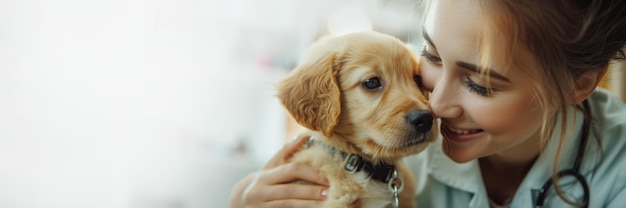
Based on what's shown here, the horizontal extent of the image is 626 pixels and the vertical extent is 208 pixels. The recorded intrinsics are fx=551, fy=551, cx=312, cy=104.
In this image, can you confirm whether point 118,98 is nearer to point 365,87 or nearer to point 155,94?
point 155,94

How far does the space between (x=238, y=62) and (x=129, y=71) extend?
71cm

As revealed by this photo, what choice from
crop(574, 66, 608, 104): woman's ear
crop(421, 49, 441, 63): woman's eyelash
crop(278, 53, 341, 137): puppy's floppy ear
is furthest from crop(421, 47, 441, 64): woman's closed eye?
crop(574, 66, 608, 104): woman's ear

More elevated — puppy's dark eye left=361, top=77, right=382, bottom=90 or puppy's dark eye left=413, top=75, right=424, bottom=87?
puppy's dark eye left=361, top=77, right=382, bottom=90

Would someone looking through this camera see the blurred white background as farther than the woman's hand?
Yes

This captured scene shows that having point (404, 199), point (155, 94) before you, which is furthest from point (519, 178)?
point (155, 94)

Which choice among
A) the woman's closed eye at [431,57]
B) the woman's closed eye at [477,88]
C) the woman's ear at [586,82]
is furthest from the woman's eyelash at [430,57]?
the woman's ear at [586,82]

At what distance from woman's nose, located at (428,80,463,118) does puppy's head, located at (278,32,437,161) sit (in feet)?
0.10

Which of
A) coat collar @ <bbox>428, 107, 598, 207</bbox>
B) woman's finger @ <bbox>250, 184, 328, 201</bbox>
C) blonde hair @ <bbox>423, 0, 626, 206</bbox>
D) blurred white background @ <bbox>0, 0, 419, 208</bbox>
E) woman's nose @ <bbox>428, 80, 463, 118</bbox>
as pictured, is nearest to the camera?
blonde hair @ <bbox>423, 0, 626, 206</bbox>

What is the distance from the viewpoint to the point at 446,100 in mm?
1302

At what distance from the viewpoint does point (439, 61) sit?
1364mm

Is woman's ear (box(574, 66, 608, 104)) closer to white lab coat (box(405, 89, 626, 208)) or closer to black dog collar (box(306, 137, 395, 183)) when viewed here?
white lab coat (box(405, 89, 626, 208))

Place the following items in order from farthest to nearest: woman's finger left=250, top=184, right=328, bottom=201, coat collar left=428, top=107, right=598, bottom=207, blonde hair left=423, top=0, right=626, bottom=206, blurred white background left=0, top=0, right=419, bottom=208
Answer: blurred white background left=0, top=0, right=419, bottom=208 < coat collar left=428, top=107, right=598, bottom=207 < woman's finger left=250, top=184, right=328, bottom=201 < blonde hair left=423, top=0, right=626, bottom=206

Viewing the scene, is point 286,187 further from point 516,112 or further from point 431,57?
point 516,112

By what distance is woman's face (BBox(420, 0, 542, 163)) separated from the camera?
121 cm
